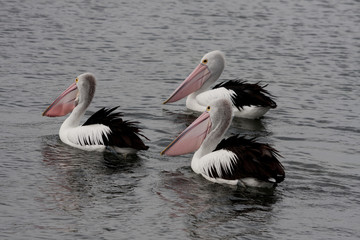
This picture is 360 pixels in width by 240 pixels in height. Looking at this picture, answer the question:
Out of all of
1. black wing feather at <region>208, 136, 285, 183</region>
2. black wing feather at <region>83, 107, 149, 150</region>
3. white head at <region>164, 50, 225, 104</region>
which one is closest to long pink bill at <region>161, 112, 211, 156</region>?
black wing feather at <region>83, 107, 149, 150</region>

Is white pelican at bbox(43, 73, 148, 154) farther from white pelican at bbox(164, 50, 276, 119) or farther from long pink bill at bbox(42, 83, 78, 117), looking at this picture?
white pelican at bbox(164, 50, 276, 119)

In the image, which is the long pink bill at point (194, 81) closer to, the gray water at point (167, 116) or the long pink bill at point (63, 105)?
the gray water at point (167, 116)

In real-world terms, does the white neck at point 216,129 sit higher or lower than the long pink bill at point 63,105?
higher

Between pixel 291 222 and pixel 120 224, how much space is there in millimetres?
1315

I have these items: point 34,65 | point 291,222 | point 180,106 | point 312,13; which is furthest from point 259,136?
point 312,13

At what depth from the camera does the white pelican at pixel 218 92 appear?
372 inches

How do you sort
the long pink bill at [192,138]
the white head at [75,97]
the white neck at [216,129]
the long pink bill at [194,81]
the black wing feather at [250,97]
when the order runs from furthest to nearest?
1. the long pink bill at [194,81]
2. the black wing feather at [250,97]
3. the white head at [75,97]
4. the long pink bill at [192,138]
5. the white neck at [216,129]

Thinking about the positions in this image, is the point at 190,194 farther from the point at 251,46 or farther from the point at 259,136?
the point at 251,46

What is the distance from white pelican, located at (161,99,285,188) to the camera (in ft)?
22.0

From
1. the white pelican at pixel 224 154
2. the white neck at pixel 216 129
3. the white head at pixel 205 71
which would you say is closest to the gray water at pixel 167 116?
the white pelican at pixel 224 154

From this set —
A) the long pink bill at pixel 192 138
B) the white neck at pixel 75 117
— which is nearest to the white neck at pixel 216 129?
the long pink bill at pixel 192 138

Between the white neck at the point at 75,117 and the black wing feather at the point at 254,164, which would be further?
the white neck at the point at 75,117

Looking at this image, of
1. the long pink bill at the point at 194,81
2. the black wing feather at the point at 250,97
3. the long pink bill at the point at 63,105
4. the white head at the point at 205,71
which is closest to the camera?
the long pink bill at the point at 63,105

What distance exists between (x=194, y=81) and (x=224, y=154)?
340 centimetres
